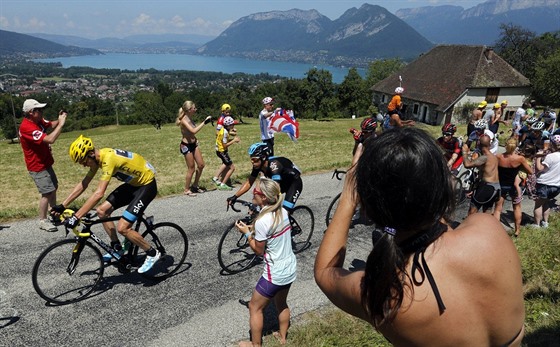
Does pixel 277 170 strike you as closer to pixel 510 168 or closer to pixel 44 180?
pixel 510 168

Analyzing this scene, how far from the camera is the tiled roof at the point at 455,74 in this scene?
50.3 m

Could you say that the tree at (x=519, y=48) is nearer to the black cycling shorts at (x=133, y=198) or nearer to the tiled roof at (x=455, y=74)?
the tiled roof at (x=455, y=74)

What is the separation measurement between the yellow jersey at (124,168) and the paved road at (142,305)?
1.75m

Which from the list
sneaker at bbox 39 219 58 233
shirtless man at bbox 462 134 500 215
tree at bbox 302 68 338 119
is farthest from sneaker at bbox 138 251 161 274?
tree at bbox 302 68 338 119

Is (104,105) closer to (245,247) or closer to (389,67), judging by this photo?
(389,67)

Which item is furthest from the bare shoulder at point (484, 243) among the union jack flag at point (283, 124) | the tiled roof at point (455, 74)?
the tiled roof at point (455, 74)

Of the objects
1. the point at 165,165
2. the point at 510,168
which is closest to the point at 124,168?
the point at 510,168

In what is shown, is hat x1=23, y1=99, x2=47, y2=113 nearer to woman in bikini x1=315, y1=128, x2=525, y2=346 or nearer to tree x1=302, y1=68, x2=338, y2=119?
woman in bikini x1=315, y1=128, x2=525, y2=346

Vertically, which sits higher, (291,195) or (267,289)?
(291,195)

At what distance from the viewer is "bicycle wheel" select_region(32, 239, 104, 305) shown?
18.3 ft

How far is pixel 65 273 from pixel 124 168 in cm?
210

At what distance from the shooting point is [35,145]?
25.1 feet

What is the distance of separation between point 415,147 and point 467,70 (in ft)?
191

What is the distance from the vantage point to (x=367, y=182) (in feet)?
4.99
